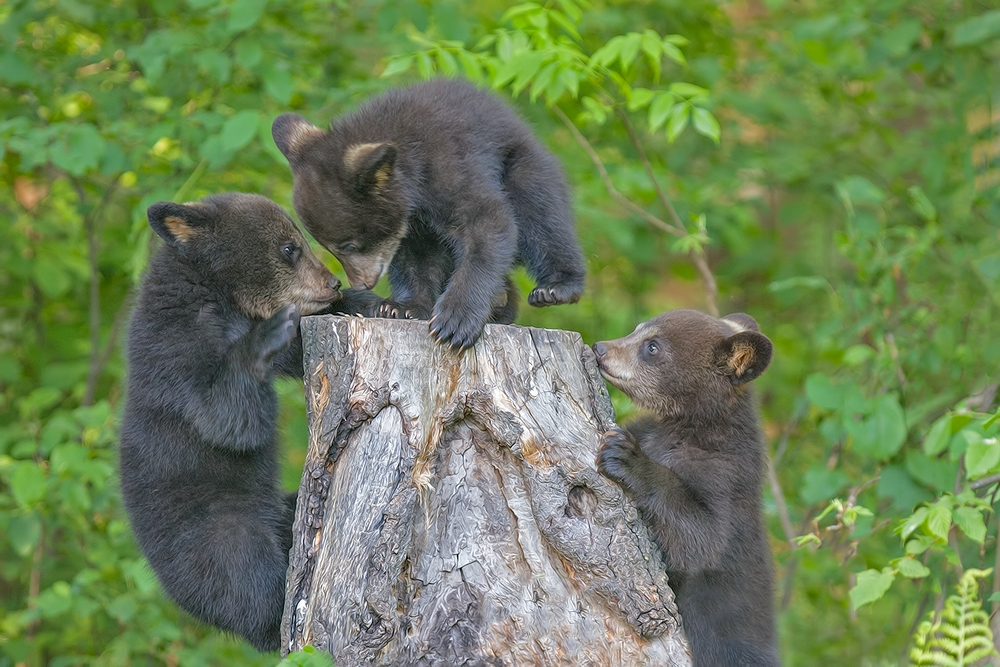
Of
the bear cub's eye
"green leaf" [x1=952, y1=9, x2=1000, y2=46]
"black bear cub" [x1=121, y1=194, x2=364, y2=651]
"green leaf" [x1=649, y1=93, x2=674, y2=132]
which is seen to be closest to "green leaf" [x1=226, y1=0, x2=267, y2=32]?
"black bear cub" [x1=121, y1=194, x2=364, y2=651]

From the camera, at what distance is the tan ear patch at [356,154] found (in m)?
3.83

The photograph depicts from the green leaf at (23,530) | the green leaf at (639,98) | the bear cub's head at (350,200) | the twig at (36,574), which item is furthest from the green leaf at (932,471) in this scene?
the twig at (36,574)

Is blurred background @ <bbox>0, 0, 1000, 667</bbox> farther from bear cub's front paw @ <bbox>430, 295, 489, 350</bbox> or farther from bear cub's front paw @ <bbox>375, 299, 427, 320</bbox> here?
bear cub's front paw @ <bbox>430, 295, 489, 350</bbox>

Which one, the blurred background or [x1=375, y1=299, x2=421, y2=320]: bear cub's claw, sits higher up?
[x1=375, y1=299, x2=421, y2=320]: bear cub's claw

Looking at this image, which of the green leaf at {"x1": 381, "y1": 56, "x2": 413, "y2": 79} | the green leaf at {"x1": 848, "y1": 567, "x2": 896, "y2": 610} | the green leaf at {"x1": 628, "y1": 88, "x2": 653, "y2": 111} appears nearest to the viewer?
the green leaf at {"x1": 848, "y1": 567, "x2": 896, "y2": 610}

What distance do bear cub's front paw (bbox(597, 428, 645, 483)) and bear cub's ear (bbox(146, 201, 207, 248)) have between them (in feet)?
6.33

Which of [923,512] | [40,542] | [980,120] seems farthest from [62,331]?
[980,120]

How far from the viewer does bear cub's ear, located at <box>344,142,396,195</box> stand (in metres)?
3.78

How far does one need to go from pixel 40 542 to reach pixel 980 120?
9.81 meters

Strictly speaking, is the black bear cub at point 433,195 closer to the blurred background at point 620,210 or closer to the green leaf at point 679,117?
the blurred background at point 620,210

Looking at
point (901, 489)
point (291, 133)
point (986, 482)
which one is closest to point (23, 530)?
point (291, 133)

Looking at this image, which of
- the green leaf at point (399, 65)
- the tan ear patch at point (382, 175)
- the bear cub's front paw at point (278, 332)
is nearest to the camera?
the bear cub's front paw at point (278, 332)

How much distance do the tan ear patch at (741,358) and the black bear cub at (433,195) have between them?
2.48 ft

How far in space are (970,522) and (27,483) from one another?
4423 mm
